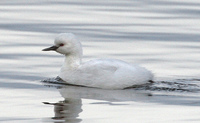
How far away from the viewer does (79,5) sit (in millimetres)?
21734

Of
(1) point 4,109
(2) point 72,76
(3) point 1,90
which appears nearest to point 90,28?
(2) point 72,76

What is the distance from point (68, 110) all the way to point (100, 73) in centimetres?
199

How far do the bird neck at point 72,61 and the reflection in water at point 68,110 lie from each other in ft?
5.53

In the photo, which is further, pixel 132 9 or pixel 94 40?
pixel 132 9

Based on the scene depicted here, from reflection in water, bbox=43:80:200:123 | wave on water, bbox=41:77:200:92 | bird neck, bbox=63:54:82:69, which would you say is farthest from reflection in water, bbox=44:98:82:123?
bird neck, bbox=63:54:82:69

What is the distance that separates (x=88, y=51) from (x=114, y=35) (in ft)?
6.03

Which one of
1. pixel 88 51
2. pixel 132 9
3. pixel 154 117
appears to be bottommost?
pixel 154 117

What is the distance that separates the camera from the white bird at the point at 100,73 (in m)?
13.5

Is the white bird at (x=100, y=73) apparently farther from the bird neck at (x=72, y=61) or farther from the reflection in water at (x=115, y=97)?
the reflection in water at (x=115, y=97)

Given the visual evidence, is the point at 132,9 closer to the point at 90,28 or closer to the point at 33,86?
the point at 90,28

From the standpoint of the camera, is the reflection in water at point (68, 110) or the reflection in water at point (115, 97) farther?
the reflection in water at point (115, 97)

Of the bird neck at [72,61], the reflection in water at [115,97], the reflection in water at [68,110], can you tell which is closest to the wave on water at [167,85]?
the reflection in water at [115,97]

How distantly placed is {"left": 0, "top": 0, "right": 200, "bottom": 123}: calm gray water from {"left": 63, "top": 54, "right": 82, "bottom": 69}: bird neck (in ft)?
1.22

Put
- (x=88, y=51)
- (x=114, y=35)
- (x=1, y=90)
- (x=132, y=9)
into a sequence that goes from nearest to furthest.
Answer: (x=1, y=90) → (x=88, y=51) → (x=114, y=35) → (x=132, y=9)
